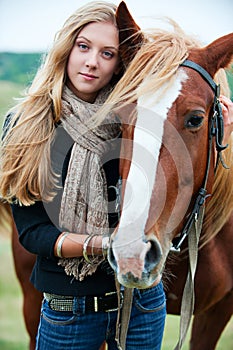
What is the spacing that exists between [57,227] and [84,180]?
0.64ft

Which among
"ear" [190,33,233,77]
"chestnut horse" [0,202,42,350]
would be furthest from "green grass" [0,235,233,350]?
"ear" [190,33,233,77]

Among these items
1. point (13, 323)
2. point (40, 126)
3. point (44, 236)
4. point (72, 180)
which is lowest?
point (13, 323)

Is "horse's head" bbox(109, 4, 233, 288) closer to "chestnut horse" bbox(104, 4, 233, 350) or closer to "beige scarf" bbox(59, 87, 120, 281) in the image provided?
"chestnut horse" bbox(104, 4, 233, 350)

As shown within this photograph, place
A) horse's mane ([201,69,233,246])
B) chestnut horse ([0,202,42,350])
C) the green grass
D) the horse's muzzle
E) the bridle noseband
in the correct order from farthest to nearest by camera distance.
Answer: the green grass < chestnut horse ([0,202,42,350]) < horse's mane ([201,69,233,246]) < the bridle noseband < the horse's muzzle

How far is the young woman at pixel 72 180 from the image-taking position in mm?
1904

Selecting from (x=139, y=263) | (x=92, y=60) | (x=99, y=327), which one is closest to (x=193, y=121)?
(x=92, y=60)

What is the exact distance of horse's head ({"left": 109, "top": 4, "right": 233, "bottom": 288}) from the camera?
1.56 m

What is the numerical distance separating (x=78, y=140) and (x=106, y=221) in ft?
0.99

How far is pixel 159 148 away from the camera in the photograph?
5.48ft

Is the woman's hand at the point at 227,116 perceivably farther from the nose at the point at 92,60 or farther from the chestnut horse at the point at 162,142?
the nose at the point at 92,60

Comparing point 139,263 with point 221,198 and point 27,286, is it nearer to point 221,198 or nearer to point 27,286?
point 221,198

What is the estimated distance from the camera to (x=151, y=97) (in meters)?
1.74

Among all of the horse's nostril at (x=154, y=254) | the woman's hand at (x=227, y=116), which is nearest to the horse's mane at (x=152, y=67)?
the woman's hand at (x=227, y=116)

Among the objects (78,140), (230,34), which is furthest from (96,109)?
(230,34)
